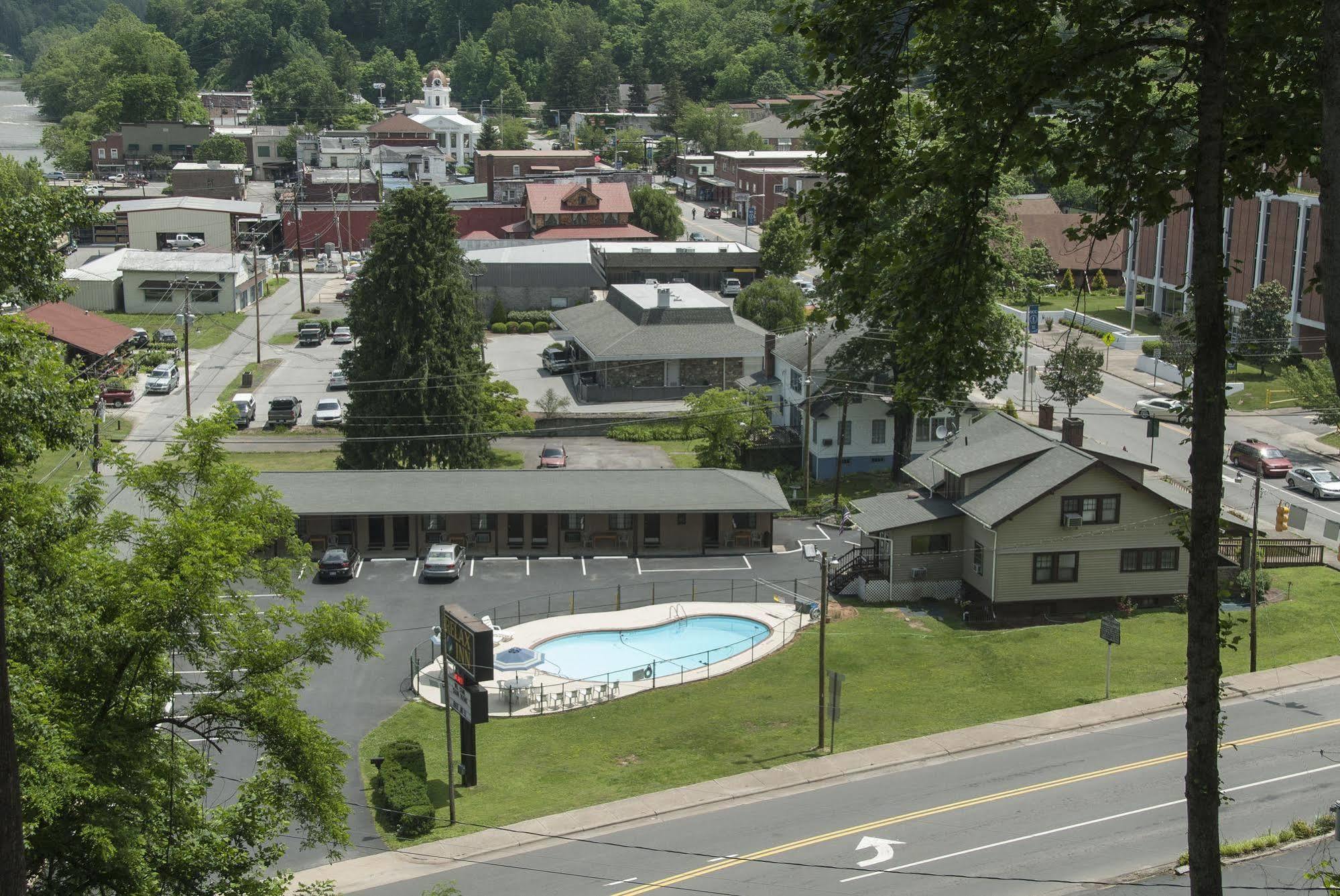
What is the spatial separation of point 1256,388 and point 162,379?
185ft

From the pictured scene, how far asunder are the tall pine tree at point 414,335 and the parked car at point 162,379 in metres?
21.1

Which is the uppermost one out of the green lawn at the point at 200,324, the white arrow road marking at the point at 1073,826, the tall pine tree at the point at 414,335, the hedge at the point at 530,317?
the tall pine tree at the point at 414,335

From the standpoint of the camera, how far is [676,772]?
33094 mm

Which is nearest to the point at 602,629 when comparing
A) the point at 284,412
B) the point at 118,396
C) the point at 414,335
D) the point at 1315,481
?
the point at 414,335

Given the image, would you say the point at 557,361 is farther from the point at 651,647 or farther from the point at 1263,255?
the point at 1263,255

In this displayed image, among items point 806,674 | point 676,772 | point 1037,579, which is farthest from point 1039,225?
point 676,772

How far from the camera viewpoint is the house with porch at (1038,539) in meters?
44.4

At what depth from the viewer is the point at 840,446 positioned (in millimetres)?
55469

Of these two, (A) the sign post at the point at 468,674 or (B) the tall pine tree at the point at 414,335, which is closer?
(A) the sign post at the point at 468,674

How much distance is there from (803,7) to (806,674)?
104 ft

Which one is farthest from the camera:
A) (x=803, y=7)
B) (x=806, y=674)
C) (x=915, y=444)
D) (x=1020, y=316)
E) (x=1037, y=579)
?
(x=1020, y=316)

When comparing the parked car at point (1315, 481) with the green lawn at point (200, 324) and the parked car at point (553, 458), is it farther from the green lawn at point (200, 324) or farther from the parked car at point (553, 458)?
the green lawn at point (200, 324)

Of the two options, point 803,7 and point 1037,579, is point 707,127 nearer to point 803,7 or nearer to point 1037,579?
point 1037,579

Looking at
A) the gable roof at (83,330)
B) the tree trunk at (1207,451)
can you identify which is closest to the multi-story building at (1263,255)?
the gable roof at (83,330)
